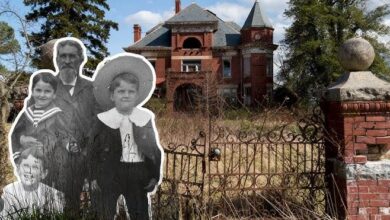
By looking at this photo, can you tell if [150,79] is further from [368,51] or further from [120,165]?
[368,51]

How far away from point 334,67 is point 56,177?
1168 inches

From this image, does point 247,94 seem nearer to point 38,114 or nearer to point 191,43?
point 191,43

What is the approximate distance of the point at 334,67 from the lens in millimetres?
31578

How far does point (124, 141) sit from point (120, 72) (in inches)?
29.8

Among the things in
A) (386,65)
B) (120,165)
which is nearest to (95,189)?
(120,165)

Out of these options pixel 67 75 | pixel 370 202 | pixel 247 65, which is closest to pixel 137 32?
pixel 247 65

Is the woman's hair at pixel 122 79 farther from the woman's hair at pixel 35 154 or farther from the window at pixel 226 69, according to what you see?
the window at pixel 226 69

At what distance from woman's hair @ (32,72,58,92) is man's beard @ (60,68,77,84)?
3.4 inches

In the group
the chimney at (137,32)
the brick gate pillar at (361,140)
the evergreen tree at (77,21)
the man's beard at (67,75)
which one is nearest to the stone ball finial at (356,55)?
the brick gate pillar at (361,140)

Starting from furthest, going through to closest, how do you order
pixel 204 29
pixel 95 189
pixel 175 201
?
1. pixel 204 29
2. pixel 175 201
3. pixel 95 189

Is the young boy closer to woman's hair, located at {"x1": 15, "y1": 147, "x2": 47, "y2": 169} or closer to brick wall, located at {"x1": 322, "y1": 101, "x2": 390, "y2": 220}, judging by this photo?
woman's hair, located at {"x1": 15, "y1": 147, "x2": 47, "y2": 169}

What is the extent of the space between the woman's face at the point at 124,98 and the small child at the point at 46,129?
587 millimetres

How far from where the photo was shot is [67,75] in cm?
468

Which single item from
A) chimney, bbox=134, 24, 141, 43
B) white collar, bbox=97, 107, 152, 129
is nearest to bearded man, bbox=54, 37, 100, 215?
white collar, bbox=97, 107, 152, 129
